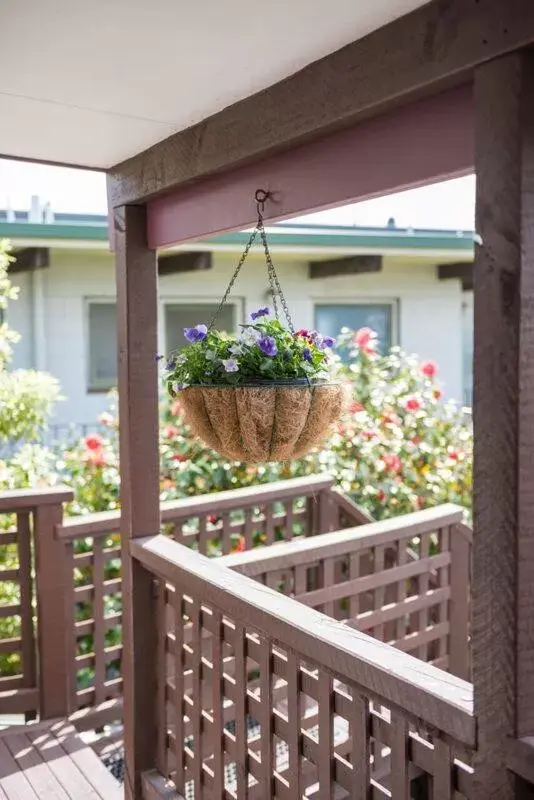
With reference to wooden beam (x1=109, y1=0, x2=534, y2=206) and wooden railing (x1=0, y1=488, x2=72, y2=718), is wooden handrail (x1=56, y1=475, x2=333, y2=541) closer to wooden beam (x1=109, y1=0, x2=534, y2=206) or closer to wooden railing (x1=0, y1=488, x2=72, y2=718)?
wooden railing (x1=0, y1=488, x2=72, y2=718)

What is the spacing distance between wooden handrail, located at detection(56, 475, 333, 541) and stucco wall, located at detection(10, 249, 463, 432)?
250 centimetres

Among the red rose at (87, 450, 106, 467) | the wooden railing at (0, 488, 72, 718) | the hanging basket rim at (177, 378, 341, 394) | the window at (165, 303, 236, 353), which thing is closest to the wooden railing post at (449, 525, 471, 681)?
the wooden railing at (0, 488, 72, 718)

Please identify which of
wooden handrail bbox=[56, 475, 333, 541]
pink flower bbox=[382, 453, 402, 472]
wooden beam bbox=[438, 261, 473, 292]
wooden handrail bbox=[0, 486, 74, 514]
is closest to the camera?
wooden handrail bbox=[0, 486, 74, 514]

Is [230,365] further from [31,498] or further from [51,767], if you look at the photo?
[51,767]

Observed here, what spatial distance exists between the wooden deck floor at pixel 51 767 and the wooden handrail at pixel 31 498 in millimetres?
879

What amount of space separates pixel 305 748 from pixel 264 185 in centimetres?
146

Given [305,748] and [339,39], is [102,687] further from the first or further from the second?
[339,39]

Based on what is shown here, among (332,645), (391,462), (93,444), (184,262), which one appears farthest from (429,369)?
(332,645)

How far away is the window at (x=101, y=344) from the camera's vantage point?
21.9 feet

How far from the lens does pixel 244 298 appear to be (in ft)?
22.8

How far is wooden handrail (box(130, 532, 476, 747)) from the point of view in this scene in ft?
5.35

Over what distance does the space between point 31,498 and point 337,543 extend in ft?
4.03

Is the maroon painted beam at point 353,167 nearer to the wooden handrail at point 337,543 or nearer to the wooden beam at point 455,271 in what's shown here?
the wooden handrail at point 337,543

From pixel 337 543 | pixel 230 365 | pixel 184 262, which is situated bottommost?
pixel 337 543
